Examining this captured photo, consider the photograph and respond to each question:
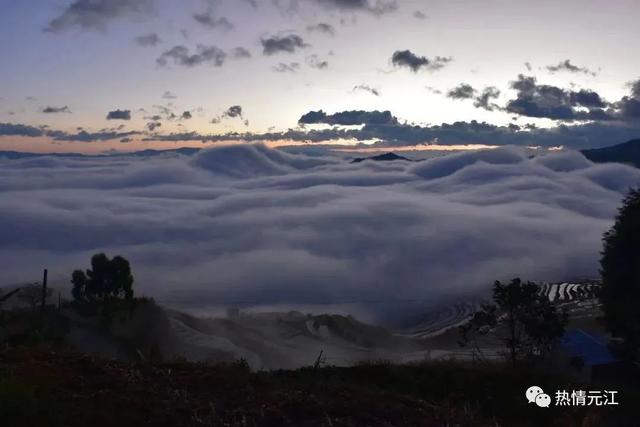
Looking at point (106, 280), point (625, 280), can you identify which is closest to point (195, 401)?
point (625, 280)

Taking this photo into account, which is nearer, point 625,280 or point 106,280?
point 625,280

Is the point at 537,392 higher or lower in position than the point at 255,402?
lower

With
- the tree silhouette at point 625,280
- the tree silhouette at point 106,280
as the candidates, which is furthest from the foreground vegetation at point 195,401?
the tree silhouette at point 106,280

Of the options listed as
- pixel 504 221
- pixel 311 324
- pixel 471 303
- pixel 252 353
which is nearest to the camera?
pixel 252 353

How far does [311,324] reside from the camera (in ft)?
312

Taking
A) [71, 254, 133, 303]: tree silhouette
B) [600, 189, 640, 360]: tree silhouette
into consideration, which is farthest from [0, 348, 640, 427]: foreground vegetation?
[71, 254, 133, 303]: tree silhouette

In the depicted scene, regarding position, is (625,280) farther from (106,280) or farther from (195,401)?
(106,280)

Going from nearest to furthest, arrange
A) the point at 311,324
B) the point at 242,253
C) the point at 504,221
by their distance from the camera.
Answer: the point at 311,324 < the point at 242,253 < the point at 504,221

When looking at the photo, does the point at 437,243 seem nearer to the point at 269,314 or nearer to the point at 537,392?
the point at 269,314

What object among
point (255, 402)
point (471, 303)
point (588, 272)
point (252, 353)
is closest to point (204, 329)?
point (252, 353)

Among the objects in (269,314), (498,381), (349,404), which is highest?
(349,404)

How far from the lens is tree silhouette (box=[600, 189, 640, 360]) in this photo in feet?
83.0

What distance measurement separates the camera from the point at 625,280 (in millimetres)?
25781

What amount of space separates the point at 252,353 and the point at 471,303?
171 ft
